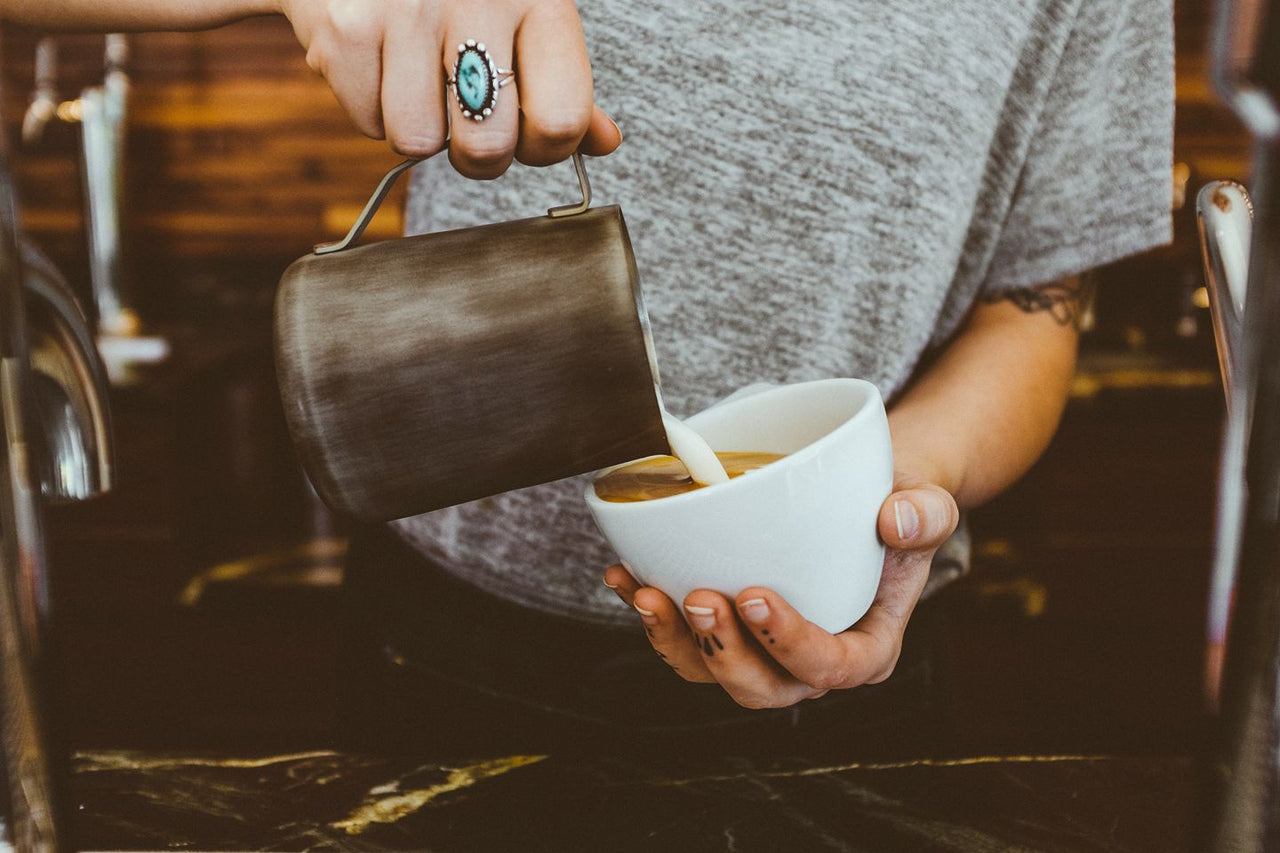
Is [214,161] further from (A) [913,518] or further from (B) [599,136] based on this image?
(A) [913,518]

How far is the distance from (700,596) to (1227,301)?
29 cm

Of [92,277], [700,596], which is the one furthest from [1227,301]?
[92,277]

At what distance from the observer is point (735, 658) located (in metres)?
0.58

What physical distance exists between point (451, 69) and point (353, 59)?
57mm

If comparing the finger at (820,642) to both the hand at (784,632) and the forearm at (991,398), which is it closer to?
the hand at (784,632)

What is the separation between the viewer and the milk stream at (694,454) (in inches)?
22.9

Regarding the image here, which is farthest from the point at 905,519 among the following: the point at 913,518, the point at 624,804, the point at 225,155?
the point at 225,155

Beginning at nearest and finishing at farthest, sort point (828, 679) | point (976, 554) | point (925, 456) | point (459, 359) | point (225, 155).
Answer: point (459, 359) → point (828, 679) → point (925, 456) → point (976, 554) → point (225, 155)

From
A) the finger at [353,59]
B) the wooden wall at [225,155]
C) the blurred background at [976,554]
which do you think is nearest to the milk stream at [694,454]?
the finger at [353,59]

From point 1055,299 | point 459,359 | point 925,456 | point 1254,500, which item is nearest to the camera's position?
point 1254,500

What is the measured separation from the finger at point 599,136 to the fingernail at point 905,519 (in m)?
0.26

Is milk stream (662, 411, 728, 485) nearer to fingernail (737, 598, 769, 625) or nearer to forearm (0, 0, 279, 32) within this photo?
fingernail (737, 598, 769, 625)

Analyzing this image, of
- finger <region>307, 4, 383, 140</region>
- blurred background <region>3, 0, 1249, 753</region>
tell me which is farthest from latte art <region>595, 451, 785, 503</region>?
blurred background <region>3, 0, 1249, 753</region>

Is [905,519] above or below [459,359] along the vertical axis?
below
